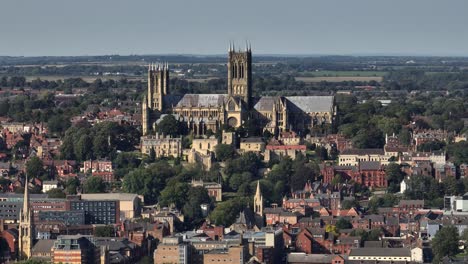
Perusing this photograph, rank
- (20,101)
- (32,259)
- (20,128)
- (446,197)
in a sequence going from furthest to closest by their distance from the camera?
(20,101)
(20,128)
(446,197)
(32,259)

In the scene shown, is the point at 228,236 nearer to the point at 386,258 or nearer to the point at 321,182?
the point at 386,258

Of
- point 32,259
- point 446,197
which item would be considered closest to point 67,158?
point 446,197

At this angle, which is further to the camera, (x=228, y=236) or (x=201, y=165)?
(x=201, y=165)

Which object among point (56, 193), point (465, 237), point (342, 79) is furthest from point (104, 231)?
point (342, 79)

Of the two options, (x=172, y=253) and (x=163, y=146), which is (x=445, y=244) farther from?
(x=163, y=146)

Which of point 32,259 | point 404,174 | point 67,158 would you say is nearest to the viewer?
point 32,259

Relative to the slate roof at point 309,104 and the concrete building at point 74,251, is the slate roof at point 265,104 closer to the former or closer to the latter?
the slate roof at point 309,104
